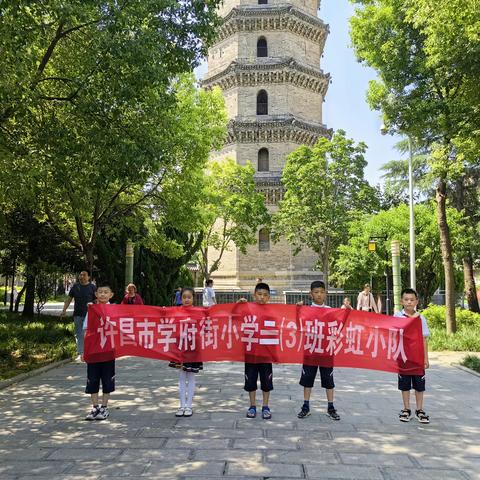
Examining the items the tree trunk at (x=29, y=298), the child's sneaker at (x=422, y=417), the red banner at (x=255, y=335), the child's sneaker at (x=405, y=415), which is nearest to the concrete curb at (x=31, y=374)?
the red banner at (x=255, y=335)

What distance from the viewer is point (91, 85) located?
8.84 metres

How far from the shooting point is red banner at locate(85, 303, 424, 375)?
6.51 m

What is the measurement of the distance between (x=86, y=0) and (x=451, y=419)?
7.83m

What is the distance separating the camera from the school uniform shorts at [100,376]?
622cm

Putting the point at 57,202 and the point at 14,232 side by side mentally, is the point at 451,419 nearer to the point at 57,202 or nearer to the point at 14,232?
the point at 57,202

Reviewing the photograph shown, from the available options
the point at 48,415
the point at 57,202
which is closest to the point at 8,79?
the point at 48,415

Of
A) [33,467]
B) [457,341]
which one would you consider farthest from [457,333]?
[33,467]

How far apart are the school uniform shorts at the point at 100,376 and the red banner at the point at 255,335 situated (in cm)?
12

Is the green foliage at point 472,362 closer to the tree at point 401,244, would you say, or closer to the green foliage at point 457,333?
the green foliage at point 457,333

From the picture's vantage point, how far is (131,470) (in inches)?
175

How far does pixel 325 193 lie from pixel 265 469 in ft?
90.4

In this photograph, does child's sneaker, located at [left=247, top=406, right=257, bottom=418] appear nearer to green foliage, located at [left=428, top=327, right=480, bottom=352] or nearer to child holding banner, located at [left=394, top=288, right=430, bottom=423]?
child holding banner, located at [left=394, top=288, right=430, bottom=423]

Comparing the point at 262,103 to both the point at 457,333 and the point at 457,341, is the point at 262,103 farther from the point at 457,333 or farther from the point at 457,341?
the point at 457,341

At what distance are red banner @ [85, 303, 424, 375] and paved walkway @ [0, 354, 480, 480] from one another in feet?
2.42
